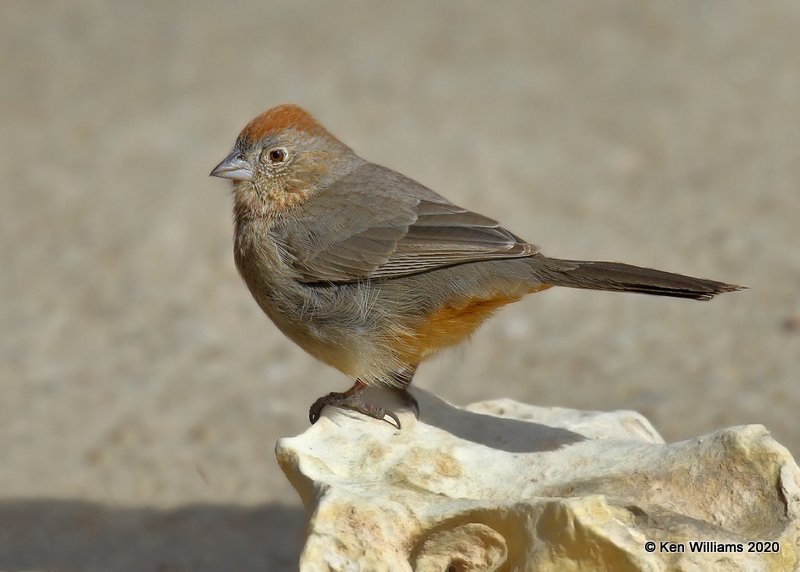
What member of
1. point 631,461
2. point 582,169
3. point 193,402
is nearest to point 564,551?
point 631,461

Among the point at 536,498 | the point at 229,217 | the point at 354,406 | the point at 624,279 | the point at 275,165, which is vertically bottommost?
the point at 536,498

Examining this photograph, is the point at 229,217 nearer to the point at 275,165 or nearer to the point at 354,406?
the point at 275,165

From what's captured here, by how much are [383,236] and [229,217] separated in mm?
3521

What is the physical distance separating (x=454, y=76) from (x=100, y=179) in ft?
10.6

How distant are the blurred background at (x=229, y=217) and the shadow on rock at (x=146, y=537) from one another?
2 cm

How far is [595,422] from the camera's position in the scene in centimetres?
452

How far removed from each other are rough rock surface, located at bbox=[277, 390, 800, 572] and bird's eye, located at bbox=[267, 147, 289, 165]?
1448 mm

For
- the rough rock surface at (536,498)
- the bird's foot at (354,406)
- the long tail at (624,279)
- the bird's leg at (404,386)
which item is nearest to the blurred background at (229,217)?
the bird's leg at (404,386)

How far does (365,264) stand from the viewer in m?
4.83

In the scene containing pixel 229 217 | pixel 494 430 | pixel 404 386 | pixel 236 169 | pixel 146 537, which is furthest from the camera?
pixel 229 217

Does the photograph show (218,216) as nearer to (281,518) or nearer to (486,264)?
(281,518)

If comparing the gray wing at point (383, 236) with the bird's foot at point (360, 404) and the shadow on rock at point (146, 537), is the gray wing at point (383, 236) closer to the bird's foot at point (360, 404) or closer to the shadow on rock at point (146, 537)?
the bird's foot at point (360, 404)


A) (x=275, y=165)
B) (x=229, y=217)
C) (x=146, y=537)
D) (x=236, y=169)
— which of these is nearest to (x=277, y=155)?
(x=275, y=165)

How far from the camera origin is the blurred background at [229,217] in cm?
602
